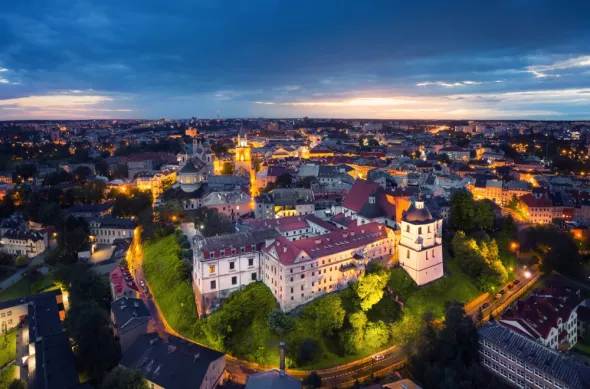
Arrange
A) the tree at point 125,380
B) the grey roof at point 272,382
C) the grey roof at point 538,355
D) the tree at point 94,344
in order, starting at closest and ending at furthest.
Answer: the tree at point 125,380
the grey roof at point 538,355
the grey roof at point 272,382
the tree at point 94,344

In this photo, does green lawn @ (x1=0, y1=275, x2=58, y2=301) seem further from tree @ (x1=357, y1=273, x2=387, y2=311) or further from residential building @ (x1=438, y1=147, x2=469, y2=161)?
residential building @ (x1=438, y1=147, x2=469, y2=161)

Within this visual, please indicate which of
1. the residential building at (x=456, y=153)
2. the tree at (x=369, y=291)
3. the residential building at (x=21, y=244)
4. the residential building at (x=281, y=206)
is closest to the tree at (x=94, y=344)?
the tree at (x=369, y=291)

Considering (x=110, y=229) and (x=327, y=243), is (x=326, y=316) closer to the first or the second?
(x=327, y=243)

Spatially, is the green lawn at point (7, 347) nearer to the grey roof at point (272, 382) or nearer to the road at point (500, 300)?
the grey roof at point (272, 382)

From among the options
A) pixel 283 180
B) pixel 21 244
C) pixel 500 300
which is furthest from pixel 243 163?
pixel 500 300

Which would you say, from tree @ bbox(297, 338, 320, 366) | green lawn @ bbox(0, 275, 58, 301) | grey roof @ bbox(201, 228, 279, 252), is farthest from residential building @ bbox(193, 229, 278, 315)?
green lawn @ bbox(0, 275, 58, 301)

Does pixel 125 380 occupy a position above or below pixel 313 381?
above

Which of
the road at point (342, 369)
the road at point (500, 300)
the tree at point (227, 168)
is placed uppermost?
the tree at point (227, 168)
